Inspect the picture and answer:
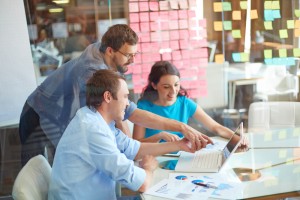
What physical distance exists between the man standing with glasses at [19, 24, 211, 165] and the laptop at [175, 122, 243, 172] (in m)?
0.06

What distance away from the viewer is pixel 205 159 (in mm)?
1769

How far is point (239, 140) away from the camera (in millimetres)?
1883

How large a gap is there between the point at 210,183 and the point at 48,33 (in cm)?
191

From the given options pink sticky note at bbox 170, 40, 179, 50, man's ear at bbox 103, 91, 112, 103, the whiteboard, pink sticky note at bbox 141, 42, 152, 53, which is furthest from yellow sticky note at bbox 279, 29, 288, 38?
man's ear at bbox 103, 91, 112, 103

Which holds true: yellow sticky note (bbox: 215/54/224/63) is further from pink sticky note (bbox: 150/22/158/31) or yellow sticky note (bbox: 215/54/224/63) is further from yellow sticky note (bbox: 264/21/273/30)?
pink sticky note (bbox: 150/22/158/31)

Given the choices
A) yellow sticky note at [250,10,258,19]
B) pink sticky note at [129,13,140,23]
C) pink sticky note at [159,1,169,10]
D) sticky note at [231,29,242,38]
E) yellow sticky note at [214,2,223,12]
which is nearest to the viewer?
pink sticky note at [129,13,140,23]

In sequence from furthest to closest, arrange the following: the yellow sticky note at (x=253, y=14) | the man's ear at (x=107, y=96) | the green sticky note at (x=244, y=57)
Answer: the green sticky note at (x=244, y=57), the yellow sticky note at (x=253, y=14), the man's ear at (x=107, y=96)

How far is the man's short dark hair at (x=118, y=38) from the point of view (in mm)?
2023

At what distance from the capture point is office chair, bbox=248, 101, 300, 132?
242 centimetres

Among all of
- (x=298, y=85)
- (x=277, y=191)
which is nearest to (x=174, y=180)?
(x=277, y=191)

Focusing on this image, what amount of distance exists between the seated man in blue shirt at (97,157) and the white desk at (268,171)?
0.11m

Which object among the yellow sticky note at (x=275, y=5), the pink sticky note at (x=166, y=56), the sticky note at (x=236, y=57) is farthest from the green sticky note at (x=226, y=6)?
the pink sticky note at (x=166, y=56)

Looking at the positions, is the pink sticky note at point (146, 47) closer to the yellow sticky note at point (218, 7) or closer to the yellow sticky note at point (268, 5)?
the yellow sticky note at point (218, 7)

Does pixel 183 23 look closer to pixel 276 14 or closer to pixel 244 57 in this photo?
pixel 276 14
